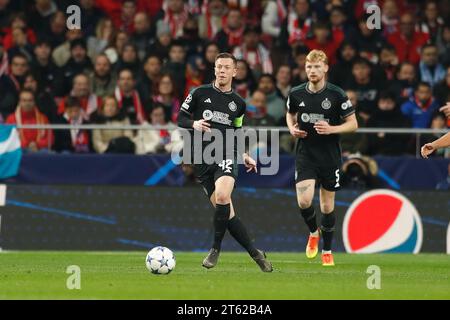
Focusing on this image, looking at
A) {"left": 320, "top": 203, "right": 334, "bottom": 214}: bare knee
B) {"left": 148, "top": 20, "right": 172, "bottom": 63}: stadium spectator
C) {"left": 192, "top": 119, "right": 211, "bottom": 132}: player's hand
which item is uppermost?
{"left": 148, "top": 20, "right": 172, "bottom": 63}: stadium spectator

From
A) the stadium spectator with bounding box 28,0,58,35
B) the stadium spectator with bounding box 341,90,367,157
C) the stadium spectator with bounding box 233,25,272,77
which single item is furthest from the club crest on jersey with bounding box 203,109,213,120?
the stadium spectator with bounding box 28,0,58,35

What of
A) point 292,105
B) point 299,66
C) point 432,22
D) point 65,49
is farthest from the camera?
point 432,22

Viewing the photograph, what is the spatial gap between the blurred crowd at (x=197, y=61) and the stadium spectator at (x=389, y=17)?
0.08 feet

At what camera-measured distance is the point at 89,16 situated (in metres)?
20.1

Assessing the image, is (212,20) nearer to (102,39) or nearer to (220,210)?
(102,39)

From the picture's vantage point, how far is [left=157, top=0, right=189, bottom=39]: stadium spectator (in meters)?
19.8

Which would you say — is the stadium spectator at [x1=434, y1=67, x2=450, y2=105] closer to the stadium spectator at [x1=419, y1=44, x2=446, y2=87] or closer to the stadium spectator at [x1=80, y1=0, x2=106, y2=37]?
the stadium spectator at [x1=419, y1=44, x2=446, y2=87]

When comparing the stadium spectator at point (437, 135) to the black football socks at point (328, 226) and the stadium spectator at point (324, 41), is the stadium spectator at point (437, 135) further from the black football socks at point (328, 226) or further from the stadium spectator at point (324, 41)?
the black football socks at point (328, 226)

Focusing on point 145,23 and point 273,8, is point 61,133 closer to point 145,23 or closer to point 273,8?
point 145,23

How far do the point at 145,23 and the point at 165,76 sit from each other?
6.75ft

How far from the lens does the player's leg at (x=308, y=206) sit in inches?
543

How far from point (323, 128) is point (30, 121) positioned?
581 centimetres

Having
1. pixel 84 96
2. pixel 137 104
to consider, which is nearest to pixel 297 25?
pixel 137 104

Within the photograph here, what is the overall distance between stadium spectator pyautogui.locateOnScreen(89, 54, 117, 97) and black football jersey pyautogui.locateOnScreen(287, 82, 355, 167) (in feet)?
17.2
